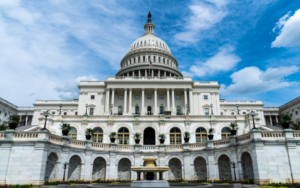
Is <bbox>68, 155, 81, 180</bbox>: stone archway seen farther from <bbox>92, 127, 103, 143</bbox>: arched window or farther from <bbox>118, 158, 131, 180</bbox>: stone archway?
<bbox>92, 127, 103, 143</bbox>: arched window

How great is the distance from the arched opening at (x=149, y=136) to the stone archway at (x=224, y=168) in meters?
17.2

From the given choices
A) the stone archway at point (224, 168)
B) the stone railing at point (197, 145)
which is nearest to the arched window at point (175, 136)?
the stone railing at point (197, 145)

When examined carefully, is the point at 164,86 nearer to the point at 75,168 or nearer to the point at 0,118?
the point at 75,168

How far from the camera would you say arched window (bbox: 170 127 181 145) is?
4488 cm

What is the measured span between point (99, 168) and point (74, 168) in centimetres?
415

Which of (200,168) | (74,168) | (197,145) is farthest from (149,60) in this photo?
(74,168)

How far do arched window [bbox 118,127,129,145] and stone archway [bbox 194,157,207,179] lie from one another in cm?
1539

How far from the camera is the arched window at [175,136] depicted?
147ft

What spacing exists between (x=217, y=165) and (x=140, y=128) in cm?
1820

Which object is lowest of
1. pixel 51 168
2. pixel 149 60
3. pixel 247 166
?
pixel 51 168

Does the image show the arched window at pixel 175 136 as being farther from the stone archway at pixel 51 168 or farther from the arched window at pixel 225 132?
the stone archway at pixel 51 168

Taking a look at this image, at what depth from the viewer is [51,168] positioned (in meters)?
28.4

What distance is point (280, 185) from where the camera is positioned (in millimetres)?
22469

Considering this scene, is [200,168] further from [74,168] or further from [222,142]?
[74,168]
